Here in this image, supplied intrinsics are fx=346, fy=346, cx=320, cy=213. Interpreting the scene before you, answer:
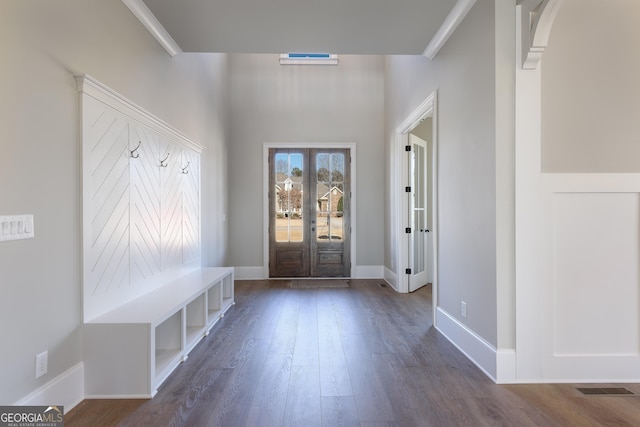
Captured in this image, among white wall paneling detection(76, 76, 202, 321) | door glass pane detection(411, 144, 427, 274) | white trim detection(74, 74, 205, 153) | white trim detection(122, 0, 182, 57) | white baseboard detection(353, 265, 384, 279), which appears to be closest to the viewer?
white trim detection(74, 74, 205, 153)

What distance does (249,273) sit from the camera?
5.77 m

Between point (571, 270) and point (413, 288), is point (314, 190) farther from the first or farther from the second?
point (571, 270)

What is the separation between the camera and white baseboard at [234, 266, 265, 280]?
227 inches

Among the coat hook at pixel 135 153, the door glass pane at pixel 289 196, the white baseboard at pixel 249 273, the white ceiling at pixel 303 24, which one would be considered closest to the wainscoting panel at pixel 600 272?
the white ceiling at pixel 303 24

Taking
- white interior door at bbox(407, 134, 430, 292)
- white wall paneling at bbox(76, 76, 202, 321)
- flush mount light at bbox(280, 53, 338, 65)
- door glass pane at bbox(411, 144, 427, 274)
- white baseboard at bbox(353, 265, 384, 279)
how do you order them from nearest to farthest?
white wall paneling at bbox(76, 76, 202, 321), white interior door at bbox(407, 134, 430, 292), door glass pane at bbox(411, 144, 427, 274), flush mount light at bbox(280, 53, 338, 65), white baseboard at bbox(353, 265, 384, 279)

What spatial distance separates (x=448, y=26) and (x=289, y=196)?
11.8 feet

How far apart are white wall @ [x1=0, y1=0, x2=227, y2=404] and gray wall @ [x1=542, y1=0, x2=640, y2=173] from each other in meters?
2.88

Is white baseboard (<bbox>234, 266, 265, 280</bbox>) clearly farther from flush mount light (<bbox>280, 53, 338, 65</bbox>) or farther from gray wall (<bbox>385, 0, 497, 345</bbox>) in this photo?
flush mount light (<bbox>280, 53, 338, 65</bbox>)

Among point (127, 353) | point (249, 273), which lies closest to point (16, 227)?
point (127, 353)

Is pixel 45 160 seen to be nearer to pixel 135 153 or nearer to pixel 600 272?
pixel 135 153

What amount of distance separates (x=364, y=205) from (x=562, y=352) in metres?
3.82

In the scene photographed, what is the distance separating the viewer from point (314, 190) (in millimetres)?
5828

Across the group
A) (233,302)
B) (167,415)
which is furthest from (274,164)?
(167,415)

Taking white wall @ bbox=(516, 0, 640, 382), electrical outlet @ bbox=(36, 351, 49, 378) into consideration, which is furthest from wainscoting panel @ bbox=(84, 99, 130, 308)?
white wall @ bbox=(516, 0, 640, 382)
